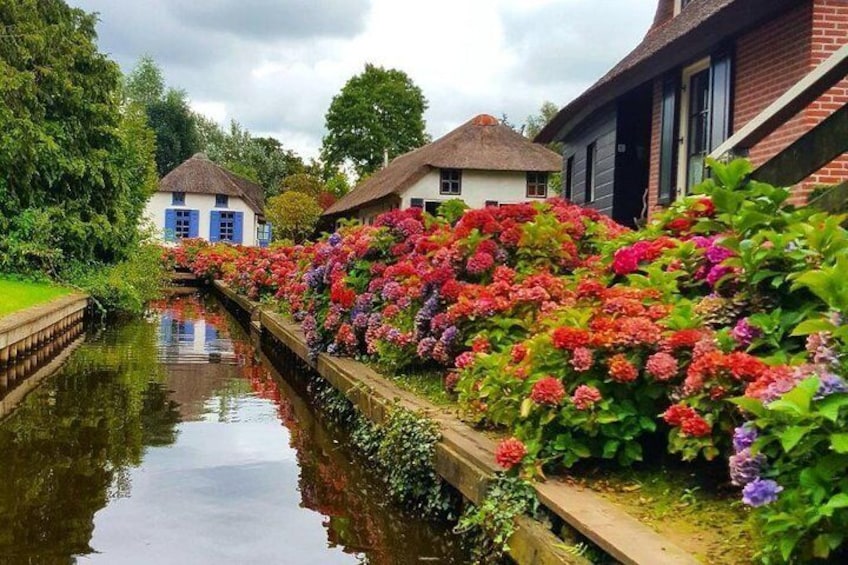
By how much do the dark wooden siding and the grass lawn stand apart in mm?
9849

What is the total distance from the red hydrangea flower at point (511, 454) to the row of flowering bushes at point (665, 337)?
1cm

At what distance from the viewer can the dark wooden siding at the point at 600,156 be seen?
15.0 m

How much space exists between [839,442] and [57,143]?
19.5 metres

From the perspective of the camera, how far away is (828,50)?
352 inches

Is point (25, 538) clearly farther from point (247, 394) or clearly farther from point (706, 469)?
point (247, 394)

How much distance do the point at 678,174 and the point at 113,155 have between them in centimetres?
1447

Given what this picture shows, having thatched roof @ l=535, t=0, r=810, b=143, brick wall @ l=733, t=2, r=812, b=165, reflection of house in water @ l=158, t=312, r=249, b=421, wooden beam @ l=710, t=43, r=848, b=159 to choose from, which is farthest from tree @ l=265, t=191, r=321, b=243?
wooden beam @ l=710, t=43, r=848, b=159

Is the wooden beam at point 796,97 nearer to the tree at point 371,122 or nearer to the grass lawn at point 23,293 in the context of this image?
the grass lawn at point 23,293

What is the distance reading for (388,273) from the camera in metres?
8.28

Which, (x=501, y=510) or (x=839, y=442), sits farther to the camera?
(x=501, y=510)

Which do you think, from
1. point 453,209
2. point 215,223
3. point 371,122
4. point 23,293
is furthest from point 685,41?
point 371,122

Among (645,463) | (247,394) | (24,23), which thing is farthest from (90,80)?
(645,463)

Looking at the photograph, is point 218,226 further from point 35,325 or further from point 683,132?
point 683,132

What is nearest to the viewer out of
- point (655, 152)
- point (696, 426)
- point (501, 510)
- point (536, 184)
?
point (696, 426)
